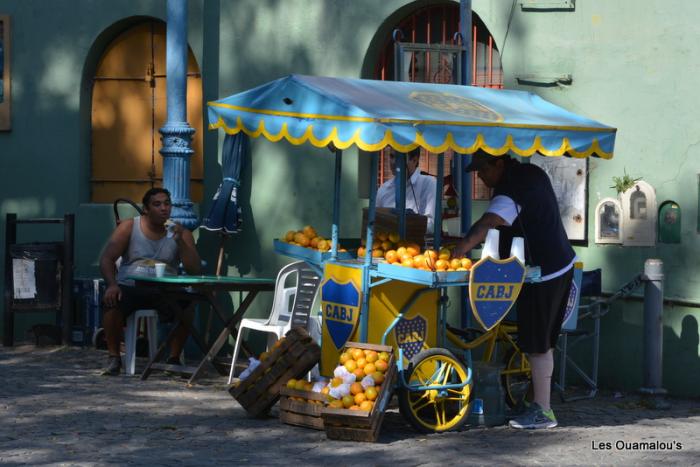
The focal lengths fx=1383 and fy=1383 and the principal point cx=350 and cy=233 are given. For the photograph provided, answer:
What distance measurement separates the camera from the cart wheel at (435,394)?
26.3 feet

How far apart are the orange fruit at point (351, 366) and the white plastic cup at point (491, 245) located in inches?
37.7

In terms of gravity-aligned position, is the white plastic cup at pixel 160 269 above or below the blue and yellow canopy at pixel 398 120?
below

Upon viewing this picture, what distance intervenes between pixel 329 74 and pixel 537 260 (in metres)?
3.39

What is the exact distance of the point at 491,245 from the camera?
26.0 feet

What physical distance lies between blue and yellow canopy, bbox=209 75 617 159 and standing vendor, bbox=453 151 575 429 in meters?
0.30

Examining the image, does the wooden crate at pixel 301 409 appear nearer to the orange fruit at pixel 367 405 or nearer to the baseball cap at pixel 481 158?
the orange fruit at pixel 367 405

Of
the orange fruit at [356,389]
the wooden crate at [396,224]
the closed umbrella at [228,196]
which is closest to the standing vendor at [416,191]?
the wooden crate at [396,224]

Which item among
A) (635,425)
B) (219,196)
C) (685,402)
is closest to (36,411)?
(219,196)

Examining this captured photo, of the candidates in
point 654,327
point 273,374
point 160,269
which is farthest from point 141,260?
point 654,327

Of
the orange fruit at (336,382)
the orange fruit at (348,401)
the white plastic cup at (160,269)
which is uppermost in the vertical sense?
the white plastic cup at (160,269)

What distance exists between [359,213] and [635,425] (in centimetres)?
317

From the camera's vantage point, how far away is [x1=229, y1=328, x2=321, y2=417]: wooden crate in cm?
836

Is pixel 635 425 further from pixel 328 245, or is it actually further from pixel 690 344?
pixel 328 245

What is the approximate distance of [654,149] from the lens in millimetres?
9742
